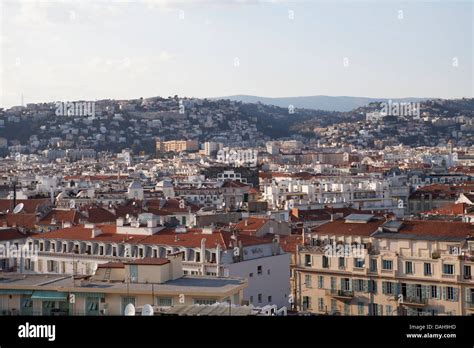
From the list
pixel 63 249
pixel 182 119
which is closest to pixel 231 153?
pixel 182 119

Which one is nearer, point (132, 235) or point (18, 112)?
point (132, 235)

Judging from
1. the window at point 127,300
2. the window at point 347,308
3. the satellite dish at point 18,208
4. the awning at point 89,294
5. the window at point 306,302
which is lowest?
the window at point 306,302

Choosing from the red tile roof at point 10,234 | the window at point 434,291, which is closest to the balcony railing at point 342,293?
the window at point 434,291

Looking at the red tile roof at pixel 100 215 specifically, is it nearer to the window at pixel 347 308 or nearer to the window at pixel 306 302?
the window at pixel 306 302

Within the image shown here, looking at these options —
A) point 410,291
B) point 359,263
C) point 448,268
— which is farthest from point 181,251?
point 448,268

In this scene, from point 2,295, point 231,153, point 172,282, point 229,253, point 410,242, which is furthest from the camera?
point 231,153
